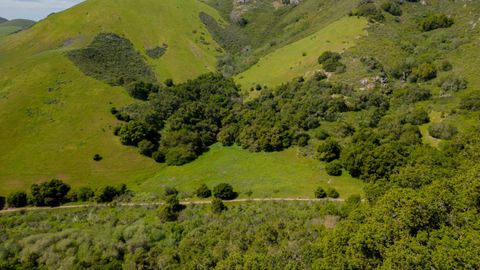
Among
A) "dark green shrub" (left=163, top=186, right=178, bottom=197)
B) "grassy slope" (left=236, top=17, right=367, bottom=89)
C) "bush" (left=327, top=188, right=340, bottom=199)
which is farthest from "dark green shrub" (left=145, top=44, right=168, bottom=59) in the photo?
"bush" (left=327, top=188, right=340, bottom=199)

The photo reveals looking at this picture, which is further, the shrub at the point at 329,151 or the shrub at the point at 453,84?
the shrub at the point at 453,84

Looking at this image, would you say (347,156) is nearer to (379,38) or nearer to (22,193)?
(379,38)

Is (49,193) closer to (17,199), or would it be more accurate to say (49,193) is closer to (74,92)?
(17,199)

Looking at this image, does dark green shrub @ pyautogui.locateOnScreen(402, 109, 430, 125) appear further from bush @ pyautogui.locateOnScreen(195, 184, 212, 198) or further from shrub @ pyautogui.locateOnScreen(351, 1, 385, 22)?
shrub @ pyautogui.locateOnScreen(351, 1, 385, 22)

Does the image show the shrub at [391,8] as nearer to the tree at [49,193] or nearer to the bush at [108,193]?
the bush at [108,193]

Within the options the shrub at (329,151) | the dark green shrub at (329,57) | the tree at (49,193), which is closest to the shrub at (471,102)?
the shrub at (329,151)

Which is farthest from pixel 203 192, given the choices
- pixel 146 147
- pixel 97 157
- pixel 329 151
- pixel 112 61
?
pixel 112 61
